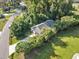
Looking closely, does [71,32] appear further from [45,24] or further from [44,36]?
[44,36]

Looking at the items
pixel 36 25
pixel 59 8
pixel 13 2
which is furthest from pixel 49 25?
pixel 13 2

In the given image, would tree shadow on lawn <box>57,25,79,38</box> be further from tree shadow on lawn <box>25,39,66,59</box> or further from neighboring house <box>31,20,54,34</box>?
tree shadow on lawn <box>25,39,66,59</box>

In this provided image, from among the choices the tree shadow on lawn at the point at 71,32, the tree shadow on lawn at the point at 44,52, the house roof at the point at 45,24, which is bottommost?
the tree shadow on lawn at the point at 44,52

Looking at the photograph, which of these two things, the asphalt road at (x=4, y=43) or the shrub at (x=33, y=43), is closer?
the shrub at (x=33, y=43)

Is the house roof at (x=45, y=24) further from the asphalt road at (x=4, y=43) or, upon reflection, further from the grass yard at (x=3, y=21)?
the grass yard at (x=3, y=21)

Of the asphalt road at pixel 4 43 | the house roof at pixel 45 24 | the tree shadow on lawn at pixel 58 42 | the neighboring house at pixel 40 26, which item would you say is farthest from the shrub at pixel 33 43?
the house roof at pixel 45 24

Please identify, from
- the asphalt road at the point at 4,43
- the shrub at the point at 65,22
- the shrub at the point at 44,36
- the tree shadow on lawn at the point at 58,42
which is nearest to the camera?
the shrub at the point at 44,36
